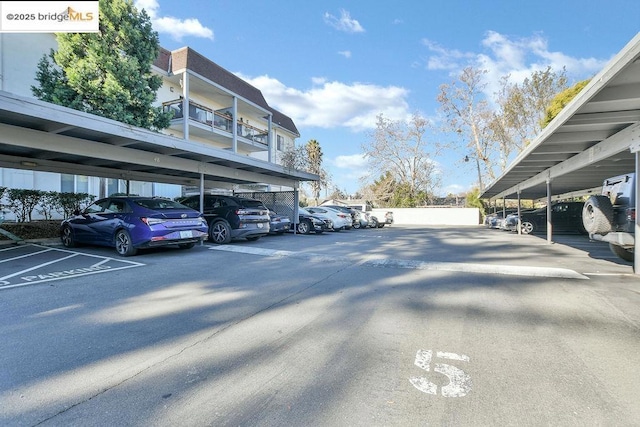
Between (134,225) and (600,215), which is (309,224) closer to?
(134,225)

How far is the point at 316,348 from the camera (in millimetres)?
3115

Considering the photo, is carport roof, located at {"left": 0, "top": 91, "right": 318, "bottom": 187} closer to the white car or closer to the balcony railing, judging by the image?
the white car

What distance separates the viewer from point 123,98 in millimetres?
12602

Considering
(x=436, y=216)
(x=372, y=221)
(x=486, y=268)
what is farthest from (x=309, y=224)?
(x=436, y=216)

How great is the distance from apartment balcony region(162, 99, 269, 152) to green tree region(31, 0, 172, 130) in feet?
8.54

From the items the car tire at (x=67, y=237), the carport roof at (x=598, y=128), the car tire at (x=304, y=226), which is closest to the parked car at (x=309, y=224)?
the car tire at (x=304, y=226)

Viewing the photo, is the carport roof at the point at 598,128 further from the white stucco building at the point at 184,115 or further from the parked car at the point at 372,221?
the parked car at the point at 372,221

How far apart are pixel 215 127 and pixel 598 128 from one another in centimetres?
1690

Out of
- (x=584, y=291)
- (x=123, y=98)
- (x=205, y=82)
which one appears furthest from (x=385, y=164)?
(x=584, y=291)

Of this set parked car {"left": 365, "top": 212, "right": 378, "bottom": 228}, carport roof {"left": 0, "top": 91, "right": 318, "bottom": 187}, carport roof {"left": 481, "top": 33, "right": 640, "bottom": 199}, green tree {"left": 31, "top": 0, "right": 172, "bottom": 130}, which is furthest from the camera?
parked car {"left": 365, "top": 212, "right": 378, "bottom": 228}

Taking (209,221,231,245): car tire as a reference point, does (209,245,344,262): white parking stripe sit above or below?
below

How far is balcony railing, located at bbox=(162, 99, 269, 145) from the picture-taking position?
17.1m

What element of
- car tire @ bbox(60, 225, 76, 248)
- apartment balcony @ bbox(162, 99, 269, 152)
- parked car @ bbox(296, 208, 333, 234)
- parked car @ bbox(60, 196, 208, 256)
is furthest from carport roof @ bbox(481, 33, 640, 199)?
apartment balcony @ bbox(162, 99, 269, 152)

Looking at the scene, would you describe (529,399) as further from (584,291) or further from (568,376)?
(584,291)
